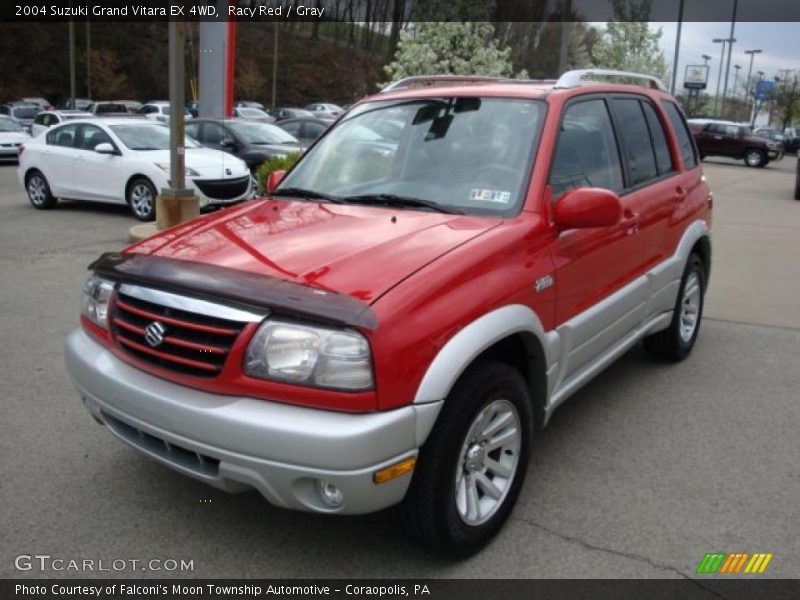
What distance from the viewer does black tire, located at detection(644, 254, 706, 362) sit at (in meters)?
5.12

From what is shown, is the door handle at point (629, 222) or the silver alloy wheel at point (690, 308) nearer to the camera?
the door handle at point (629, 222)

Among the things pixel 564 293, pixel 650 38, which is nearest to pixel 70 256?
pixel 564 293

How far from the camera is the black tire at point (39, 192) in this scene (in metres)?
12.7

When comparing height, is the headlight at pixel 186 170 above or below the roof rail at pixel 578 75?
below

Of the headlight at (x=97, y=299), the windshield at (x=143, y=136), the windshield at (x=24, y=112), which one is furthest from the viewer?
the windshield at (x=24, y=112)

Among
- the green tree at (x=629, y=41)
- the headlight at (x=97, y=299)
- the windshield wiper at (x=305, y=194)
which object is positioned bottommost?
the headlight at (x=97, y=299)

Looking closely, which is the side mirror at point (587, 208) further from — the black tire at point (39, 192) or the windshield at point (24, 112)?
the windshield at point (24, 112)

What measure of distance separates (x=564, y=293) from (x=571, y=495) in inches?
36.5

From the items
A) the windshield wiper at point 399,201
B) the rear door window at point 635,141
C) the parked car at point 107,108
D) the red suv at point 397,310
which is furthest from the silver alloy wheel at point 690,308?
the parked car at point 107,108

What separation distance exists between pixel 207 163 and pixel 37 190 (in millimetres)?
3446

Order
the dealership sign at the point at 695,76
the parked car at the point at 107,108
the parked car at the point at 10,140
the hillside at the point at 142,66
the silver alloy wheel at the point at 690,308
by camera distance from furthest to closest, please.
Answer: the hillside at the point at 142,66, the dealership sign at the point at 695,76, the parked car at the point at 107,108, the parked car at the point at 10,140, the silver alloy wheel at the point at 690,308

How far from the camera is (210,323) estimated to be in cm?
262

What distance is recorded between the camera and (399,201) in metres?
3.52

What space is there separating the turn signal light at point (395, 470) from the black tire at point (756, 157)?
32.0 meters
